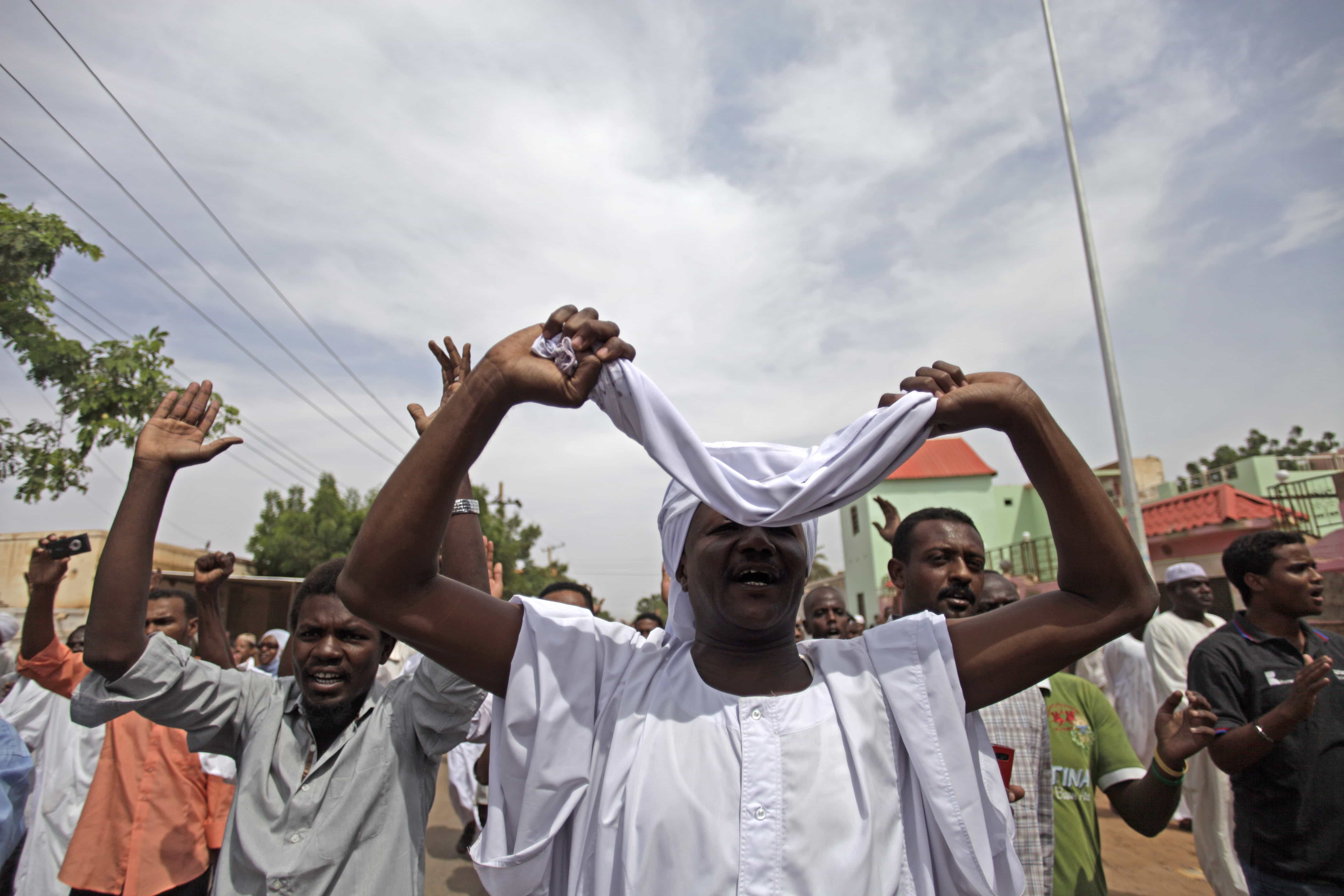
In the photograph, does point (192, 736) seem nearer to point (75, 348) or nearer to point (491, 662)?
point (491, 662)

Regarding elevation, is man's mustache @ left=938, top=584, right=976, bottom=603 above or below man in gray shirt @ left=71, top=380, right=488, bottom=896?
above

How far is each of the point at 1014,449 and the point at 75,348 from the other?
9194 mm

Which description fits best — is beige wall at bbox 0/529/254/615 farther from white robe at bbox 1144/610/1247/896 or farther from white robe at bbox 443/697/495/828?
white robe at bbox 1144/610/1247/896

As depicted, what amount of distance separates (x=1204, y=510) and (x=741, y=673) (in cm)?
1820

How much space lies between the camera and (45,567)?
295 cm

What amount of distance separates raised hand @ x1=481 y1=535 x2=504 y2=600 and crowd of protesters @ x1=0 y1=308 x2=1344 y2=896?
0.22 ft

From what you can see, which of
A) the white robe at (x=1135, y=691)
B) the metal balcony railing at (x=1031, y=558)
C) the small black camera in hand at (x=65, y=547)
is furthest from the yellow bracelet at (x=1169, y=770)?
the metal balcony railing at (x=1031, y=558)

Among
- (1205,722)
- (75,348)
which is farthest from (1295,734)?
(75,348)

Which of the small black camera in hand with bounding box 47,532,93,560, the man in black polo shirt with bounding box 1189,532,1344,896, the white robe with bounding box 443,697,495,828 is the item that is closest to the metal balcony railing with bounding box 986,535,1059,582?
the white robe with bounding box 443,697,495,828

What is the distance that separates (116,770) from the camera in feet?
11.8

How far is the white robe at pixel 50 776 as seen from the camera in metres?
3.86

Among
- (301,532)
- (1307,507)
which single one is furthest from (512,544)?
(1307,507)

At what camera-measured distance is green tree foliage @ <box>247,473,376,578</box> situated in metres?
25.2

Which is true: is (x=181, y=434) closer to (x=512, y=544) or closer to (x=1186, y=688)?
(x=1186, y=688)
